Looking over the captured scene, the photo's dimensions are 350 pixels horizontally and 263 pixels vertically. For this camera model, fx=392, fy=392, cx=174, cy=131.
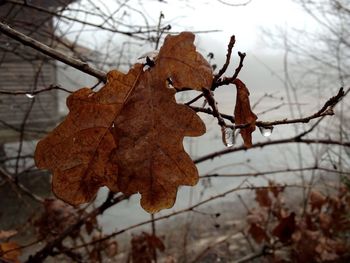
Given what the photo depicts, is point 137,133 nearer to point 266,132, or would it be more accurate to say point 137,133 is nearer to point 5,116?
point 266,132

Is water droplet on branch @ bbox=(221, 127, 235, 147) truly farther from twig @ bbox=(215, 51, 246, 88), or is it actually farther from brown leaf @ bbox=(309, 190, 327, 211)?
brown leaf @ bbox=(309, 190, 327, 211)

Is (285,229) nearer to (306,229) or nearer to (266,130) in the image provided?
(306,229)

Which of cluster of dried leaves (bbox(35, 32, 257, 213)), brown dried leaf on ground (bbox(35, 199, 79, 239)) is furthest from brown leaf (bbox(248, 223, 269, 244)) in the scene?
cluster of dried leaves (bbox(35, 32, 257, 213))

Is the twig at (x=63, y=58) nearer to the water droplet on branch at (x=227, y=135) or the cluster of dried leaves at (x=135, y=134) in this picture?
the cluster of dried leaves at (x=135, y=134)

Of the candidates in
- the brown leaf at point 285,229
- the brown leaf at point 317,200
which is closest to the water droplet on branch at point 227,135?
the brown leaf at point 285,229

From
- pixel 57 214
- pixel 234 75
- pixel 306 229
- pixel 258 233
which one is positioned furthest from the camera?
pixel 258 233

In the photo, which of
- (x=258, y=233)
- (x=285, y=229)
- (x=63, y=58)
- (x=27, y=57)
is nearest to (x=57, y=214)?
(x=285, y=229)

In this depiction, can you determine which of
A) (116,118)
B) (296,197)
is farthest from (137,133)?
(296,197)
